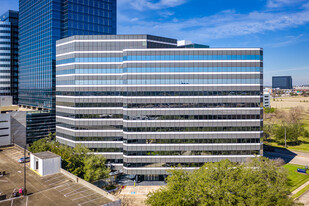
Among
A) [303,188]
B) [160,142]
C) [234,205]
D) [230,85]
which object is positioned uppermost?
[230,85]

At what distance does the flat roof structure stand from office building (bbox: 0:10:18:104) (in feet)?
345

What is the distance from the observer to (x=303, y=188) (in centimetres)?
6631

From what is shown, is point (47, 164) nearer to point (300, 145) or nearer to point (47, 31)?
point (47, 31)

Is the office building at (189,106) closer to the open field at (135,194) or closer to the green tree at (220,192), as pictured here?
the open field at (135,194)

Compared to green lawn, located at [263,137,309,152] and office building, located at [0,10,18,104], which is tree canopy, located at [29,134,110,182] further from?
office building, located at [0,10,18,104]

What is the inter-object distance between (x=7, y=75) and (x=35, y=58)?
37.2 meters

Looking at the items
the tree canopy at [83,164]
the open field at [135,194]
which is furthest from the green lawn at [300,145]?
the tree canopy at [83,164]

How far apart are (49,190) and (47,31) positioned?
9131cm

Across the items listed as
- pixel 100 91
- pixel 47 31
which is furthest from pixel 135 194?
pixel 47 31

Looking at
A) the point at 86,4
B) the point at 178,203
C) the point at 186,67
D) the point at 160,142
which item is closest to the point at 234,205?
the point at 178,203

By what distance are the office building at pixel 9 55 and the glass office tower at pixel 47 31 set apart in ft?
33.4

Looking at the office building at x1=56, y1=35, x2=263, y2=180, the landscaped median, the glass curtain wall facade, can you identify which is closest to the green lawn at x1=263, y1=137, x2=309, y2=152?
the landscaped median

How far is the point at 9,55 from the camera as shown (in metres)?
146

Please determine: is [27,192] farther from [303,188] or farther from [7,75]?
[7,75]
